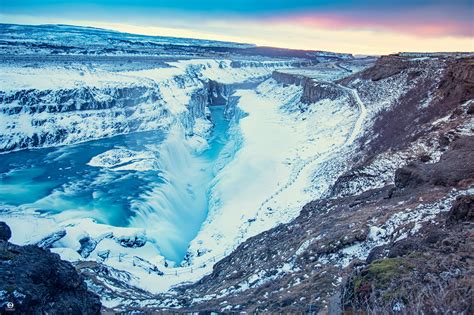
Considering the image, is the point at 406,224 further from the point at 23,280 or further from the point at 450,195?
the point at 23,280

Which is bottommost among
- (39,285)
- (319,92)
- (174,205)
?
(174,205)

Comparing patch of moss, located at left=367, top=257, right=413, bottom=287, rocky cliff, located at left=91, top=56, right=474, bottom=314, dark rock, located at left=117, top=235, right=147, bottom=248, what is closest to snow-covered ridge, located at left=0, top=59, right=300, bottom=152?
dark rock, located at left=117, top=235, right=147, bottom=248

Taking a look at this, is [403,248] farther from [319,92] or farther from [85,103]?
[85,103]

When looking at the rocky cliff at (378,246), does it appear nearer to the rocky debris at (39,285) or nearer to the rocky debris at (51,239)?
the rocky debris at (39,285)

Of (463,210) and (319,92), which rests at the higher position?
(319,92)

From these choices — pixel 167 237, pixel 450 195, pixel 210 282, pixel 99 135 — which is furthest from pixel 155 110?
pixel 450 195

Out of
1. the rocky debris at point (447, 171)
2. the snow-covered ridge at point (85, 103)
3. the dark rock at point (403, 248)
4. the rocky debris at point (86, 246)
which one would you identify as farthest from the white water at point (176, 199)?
the dark rock at point (403, 248)

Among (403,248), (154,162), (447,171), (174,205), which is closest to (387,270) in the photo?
(403,248)

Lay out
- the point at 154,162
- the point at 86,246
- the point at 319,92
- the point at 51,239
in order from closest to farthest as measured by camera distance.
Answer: the point at 51,239
the point at 86,246
the point at 154,162
the point at 319,92
